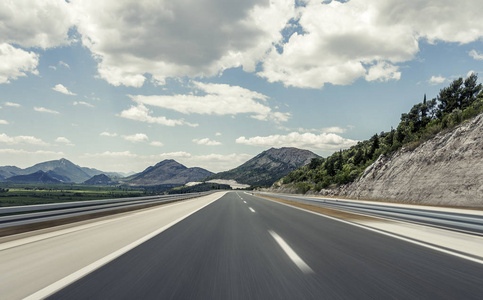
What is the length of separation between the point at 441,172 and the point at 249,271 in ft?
85.8

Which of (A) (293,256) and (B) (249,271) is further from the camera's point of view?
(A) (293,256)

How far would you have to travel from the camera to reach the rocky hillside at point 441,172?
2155cm

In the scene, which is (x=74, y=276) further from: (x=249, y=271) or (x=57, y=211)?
(x=57, y=211)

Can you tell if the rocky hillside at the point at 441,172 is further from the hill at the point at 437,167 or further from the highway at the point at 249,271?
the highway at the point at 249,271

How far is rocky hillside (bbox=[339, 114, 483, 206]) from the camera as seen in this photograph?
21550mm

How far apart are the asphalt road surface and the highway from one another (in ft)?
0.04

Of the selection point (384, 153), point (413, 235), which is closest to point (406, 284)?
point (413, 235)

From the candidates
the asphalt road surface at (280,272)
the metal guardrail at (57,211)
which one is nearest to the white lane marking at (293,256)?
the asphalt road surface at (280,272)

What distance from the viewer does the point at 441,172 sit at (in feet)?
80.8

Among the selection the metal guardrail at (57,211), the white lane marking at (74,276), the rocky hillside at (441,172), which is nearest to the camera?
the white lane marking at (74,276)

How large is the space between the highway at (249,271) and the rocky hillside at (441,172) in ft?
62.8

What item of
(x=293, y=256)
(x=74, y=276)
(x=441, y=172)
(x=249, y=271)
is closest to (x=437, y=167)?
(x=441, y=172)

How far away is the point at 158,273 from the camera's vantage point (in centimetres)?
419

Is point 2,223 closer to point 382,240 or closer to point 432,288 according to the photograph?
point 432,288
